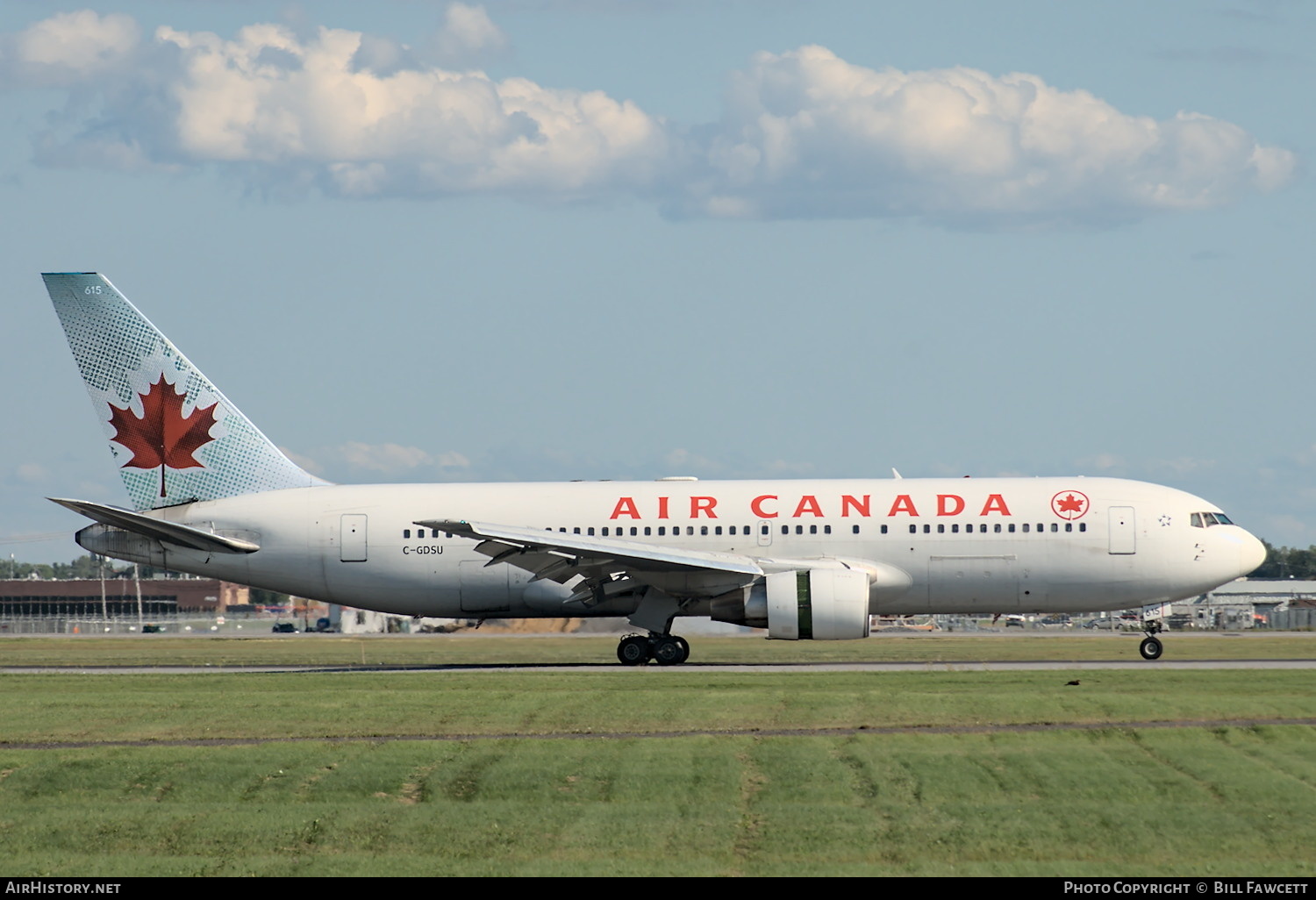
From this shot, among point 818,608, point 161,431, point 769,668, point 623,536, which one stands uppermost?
point 161,431

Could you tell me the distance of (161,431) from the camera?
39.2m

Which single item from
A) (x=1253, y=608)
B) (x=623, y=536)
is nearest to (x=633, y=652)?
(x=623, y=536)

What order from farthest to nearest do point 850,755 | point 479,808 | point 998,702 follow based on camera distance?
1. point 998,702
2. point 850,755
3. point 479,808

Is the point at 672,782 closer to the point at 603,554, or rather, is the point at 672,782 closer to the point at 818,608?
the point at 603,554

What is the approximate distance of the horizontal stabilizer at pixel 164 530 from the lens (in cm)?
3512

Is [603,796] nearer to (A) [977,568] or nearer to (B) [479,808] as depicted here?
(B) [479,808]

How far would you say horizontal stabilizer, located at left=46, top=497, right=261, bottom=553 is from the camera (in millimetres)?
35125

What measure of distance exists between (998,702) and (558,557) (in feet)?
44.5

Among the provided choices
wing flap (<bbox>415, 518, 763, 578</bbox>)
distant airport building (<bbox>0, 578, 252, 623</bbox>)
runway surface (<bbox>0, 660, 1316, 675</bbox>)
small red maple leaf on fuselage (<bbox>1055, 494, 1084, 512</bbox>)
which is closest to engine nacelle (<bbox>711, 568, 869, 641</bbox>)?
wing flap (<bbox>415, 518, 763, 578</bbox>)

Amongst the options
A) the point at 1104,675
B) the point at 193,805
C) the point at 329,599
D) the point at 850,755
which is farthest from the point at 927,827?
the point at 329,599

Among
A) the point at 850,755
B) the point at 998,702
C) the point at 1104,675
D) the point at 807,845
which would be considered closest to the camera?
the point at 807,845

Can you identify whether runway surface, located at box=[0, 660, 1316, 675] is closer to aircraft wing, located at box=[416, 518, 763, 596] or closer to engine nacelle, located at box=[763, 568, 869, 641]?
engine nacelle, located at box=[763, 568, 869, 641]

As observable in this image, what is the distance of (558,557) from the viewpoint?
36.0 metres

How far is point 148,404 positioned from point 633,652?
14.9 meters
